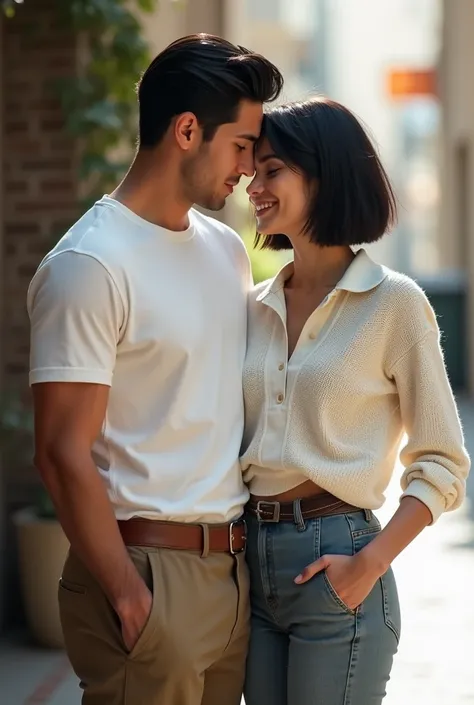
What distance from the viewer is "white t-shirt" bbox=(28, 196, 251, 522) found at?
2.52 meters

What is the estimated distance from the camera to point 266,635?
284cm

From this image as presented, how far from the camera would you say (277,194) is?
2.88 meters

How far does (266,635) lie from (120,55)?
366 centimetres

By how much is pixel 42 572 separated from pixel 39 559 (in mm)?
58

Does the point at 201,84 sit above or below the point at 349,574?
above

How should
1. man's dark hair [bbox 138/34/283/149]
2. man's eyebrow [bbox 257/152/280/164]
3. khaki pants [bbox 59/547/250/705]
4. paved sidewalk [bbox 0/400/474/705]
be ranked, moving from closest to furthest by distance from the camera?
khaki pants [bbox 59/547/250/705]
man's dark hair [bbox 138/34/283/149]
man's eyebrow [bbox 257/152/280/164]
paved sidewalk [bbox 0/400/474/705]

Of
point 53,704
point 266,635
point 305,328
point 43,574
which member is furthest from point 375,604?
point 43,574

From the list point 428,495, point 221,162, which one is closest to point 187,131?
point 221,162

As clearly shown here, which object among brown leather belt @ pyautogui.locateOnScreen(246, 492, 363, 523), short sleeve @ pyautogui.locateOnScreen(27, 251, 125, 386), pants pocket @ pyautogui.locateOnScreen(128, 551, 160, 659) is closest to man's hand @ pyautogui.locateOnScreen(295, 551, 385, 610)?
brown leather belt @ pyautogui.locateOnScreen(246, 492, 363, 523)

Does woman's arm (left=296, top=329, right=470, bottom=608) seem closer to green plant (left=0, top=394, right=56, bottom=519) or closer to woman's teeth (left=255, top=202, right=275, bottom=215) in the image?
woman's teeth (left=255, top=202, right=275, bottom=215)

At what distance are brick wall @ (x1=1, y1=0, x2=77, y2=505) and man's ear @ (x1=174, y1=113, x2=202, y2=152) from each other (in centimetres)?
311

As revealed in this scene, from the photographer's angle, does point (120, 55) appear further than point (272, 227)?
Yes

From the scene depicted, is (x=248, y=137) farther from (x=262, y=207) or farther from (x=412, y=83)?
(x=412, y=83)

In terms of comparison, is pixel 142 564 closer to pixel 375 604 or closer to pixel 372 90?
pixel 375 604
